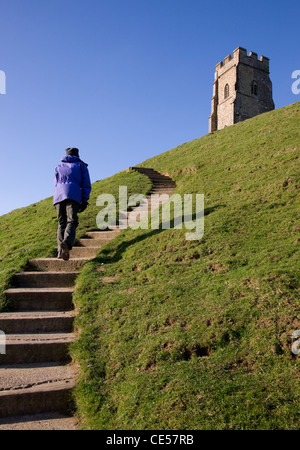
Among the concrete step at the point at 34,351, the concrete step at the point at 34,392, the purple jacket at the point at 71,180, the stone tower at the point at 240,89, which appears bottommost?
the concrete step at the point at 34,392

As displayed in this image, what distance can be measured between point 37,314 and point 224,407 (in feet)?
12.4

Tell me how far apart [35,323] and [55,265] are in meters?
2.37

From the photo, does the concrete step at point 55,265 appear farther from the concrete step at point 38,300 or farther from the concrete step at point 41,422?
the concrete step at point 41,422

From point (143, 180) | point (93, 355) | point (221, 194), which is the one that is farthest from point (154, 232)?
point (143, 180)

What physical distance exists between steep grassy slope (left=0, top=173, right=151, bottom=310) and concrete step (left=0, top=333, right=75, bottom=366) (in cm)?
129

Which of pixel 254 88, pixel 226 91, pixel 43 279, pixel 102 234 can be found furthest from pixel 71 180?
pixel 254 88

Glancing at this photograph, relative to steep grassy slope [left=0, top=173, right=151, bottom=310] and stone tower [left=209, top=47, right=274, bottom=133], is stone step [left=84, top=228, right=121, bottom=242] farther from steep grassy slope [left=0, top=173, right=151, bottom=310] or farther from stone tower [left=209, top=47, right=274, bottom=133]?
stone tower [left=209, top=47, right=274, bottom=133]

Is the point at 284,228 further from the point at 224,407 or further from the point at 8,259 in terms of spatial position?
the point at 8,259

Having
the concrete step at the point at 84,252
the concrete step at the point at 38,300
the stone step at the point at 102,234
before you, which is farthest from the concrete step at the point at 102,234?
the concrete step at the point at 38,300

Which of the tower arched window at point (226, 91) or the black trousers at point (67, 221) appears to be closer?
the black trousers at point (67, 221)

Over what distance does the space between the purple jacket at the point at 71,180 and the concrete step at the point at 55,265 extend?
1447 millimetres

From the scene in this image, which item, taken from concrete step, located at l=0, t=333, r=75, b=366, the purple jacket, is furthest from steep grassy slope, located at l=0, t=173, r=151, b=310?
the purple jacket

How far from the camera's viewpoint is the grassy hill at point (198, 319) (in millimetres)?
3322

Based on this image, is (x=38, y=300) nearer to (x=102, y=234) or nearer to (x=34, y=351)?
(x=34, y=351)
